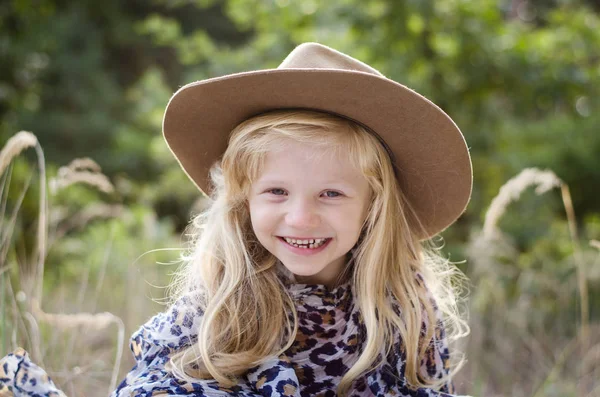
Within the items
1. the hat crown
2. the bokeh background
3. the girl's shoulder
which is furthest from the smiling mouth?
the bokeh background

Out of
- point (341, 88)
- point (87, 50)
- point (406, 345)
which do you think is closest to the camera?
point (341, 88)

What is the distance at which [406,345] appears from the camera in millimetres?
2170

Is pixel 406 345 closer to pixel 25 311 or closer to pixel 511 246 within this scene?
pixel 25 311

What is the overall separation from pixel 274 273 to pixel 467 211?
10.9 ft

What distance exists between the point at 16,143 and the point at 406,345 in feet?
4.69

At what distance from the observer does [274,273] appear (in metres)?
2.20

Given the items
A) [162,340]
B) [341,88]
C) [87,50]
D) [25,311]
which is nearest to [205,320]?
[162,340]

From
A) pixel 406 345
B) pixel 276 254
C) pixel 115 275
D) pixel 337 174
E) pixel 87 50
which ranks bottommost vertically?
pixel 406 345

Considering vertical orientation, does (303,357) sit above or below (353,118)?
below

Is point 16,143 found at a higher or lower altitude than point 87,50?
lower

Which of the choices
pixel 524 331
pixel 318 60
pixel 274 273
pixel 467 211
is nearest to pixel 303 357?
pixel 274 273

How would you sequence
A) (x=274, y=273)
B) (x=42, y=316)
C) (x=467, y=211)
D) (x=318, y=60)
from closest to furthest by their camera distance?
1. (x=318, y=60)
2. (x=274, y=273)
3. (x=42, y=316)
4. (x=467, y=211)

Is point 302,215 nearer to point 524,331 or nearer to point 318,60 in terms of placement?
point 318,60

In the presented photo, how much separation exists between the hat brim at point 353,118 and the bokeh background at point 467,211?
0.43 meters
